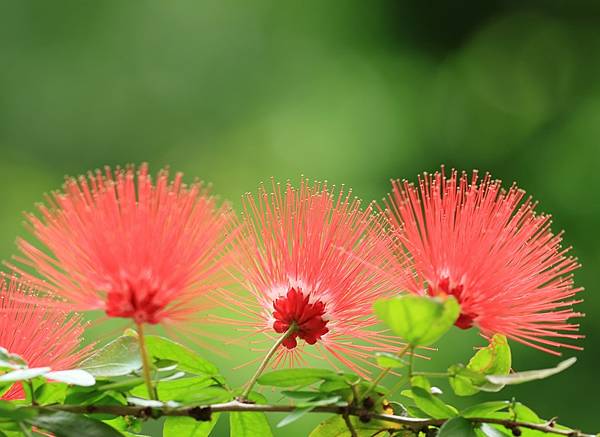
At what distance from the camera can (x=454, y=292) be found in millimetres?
1315

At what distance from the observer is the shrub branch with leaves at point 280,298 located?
4.00 ft

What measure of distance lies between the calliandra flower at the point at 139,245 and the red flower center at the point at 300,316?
6.7 inches

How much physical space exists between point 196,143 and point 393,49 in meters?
1.41

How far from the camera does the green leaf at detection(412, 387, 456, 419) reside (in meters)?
1.30

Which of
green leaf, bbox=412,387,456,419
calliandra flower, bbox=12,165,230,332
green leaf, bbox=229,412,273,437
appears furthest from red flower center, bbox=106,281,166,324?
green leaf, bbox=412,387,456,419

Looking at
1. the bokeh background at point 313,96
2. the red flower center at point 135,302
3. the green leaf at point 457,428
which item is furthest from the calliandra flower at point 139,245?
the bokeh background at point 313,96

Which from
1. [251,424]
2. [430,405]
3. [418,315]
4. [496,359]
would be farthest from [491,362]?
[251,424]

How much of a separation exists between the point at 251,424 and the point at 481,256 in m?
0.38

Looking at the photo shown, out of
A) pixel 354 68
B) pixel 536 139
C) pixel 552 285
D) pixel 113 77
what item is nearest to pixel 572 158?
pixel 536 139

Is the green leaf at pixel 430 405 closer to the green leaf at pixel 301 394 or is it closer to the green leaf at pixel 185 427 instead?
the green leaf at pixel 301 394

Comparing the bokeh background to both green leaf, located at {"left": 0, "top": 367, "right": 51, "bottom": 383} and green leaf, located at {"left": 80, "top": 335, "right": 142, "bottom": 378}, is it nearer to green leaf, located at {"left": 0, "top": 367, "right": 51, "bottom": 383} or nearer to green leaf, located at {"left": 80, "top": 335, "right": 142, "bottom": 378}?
green leaf, located at {"left": 80, "top": 335, "right": 142, "bottom": 378}

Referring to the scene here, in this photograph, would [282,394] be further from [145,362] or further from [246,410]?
[145,362]

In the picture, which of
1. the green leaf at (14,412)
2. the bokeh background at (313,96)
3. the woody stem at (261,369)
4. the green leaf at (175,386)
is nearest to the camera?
the green leaf at (14,412)

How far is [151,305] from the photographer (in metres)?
1.23
